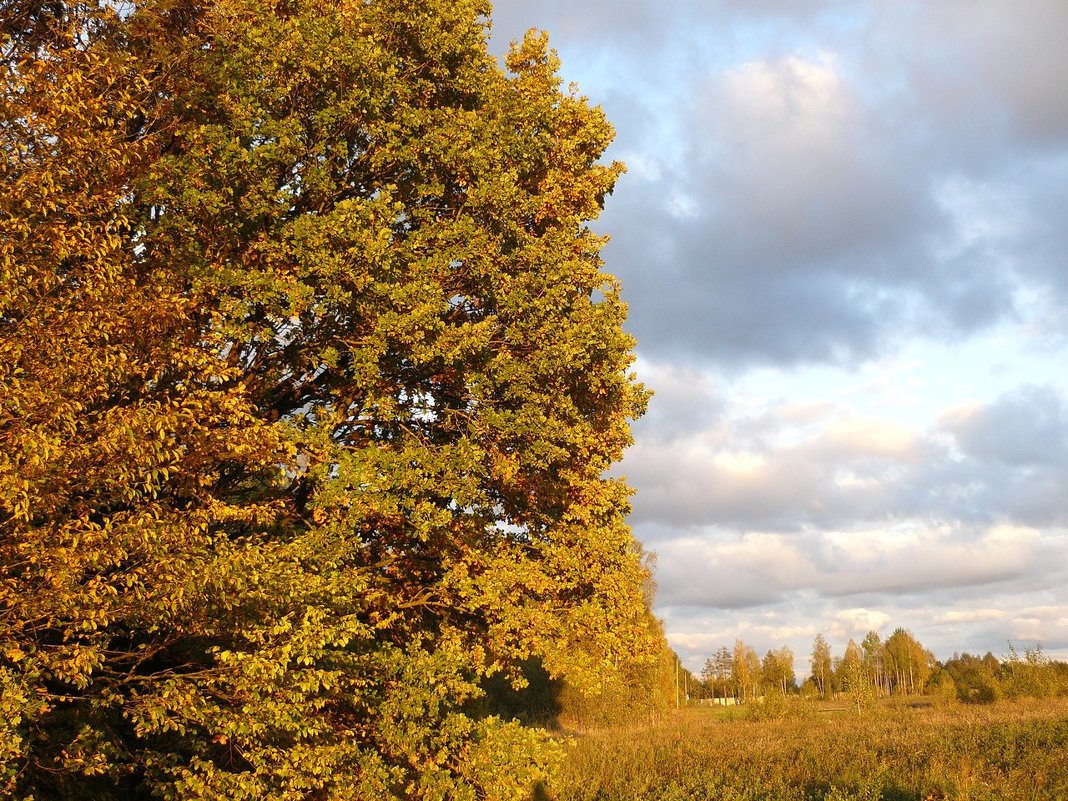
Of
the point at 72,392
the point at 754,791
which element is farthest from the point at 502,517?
the point at 754,791

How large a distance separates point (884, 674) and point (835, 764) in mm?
135725

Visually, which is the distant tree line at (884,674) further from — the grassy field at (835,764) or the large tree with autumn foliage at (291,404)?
the large tree with autumn foliage at (291,404)

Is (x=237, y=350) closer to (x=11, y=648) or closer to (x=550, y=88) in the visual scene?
(x=11, y=648)

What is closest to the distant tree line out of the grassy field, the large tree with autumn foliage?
the grassy field

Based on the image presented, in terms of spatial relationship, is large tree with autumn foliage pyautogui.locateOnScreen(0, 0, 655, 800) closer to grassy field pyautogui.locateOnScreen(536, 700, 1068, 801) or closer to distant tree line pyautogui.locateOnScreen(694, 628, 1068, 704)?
grassy field pyautogui.locateOnScreen(536, 700, 1068, 801)

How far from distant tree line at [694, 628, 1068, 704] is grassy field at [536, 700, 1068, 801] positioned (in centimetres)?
1736

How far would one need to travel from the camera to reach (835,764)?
3048 cm

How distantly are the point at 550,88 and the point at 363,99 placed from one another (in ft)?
20.5

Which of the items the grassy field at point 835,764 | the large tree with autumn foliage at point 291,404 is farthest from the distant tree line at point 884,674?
the large tree with autumn foliage at point 291,404

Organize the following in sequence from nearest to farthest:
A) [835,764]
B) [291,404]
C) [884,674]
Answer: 1. [291,404]
2. [835,764]
3. [884,674]

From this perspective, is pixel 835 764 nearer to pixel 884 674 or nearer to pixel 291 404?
pixel 291 404

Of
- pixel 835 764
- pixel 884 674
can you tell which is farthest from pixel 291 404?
pixel 884 674

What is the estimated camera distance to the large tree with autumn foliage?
391 inches

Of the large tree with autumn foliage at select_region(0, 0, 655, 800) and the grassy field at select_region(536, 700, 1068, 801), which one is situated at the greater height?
the large tree with autumn foliage at select_region(0, 0, 655, 800)
